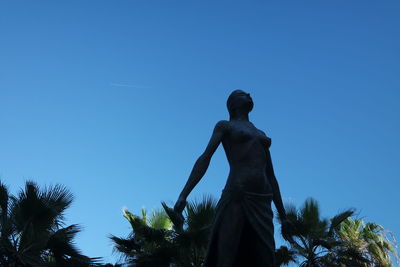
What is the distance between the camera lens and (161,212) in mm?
13781

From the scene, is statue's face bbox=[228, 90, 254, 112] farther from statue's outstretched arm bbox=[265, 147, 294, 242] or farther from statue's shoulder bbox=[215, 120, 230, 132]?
statue's outstretched arm bbox=[265, 147, 294, 242]

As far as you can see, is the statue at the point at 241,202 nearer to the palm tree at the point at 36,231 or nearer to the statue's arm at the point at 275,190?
the statue's arm at the point at 275,190

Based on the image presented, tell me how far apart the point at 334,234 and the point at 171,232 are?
4237mm

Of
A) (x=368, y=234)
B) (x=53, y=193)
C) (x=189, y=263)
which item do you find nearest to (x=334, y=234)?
(x=189, y=263)

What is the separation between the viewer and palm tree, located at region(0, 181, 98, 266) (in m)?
10.2

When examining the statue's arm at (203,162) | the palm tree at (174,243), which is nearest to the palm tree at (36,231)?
the palm tree at (174,243)

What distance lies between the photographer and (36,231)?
10.8 m

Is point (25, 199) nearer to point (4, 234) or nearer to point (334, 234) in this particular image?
point (4, 234)

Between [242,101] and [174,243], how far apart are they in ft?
22.2

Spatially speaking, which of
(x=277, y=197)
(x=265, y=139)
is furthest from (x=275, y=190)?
(x=265, y=139)

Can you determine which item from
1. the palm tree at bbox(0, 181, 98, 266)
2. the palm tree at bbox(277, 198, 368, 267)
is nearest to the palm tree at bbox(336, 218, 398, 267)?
the palm tree at bbox(277, 198, 368, 267)

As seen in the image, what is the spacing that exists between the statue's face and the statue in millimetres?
283

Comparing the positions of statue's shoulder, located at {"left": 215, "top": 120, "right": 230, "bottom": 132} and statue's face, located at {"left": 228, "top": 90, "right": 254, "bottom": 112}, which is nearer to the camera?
statue's shoulder, located at {"left": 215, "top": 120, "right": 230, "bottom": 132}

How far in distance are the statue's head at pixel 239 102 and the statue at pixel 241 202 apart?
0.26 meters
